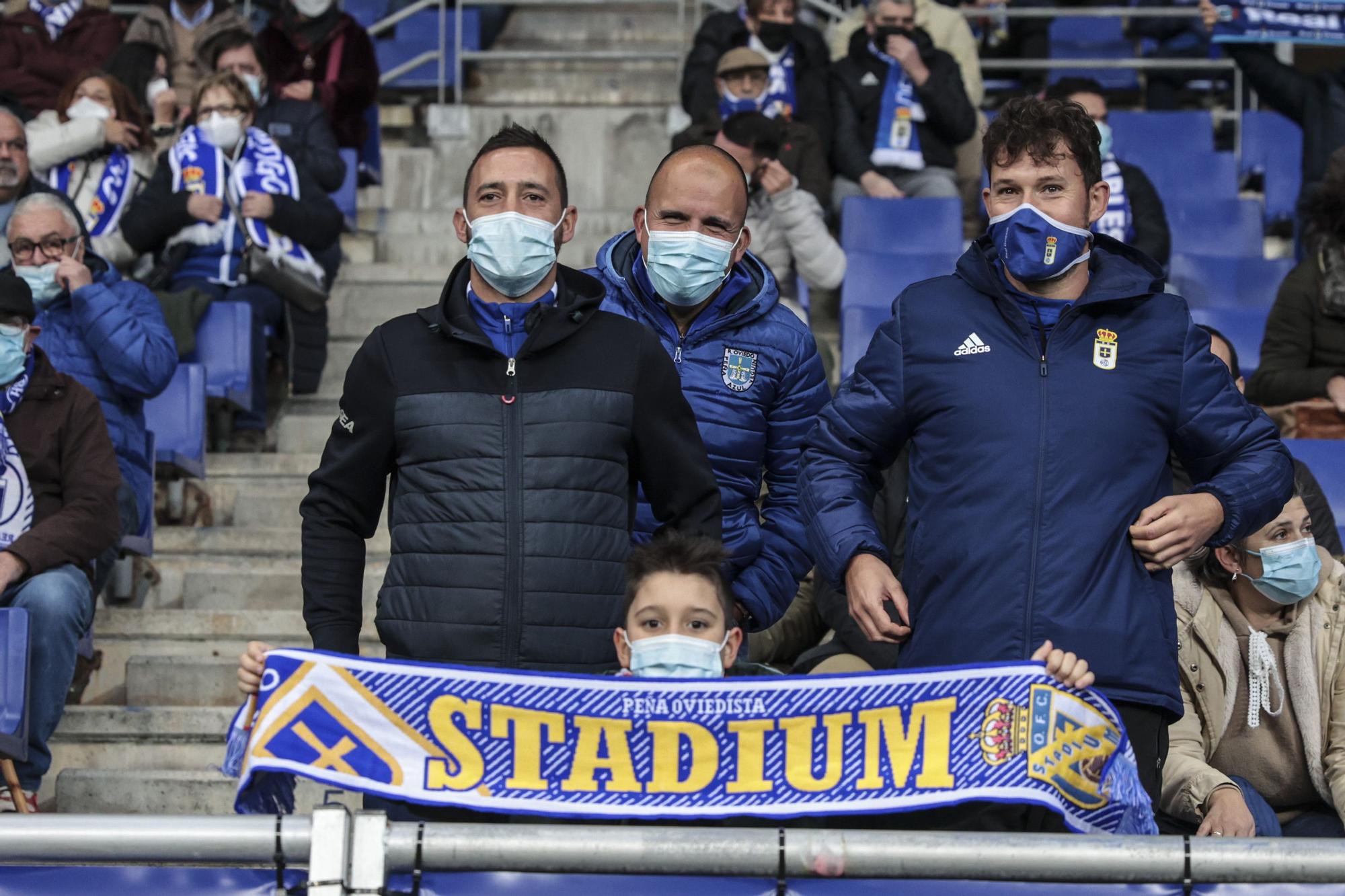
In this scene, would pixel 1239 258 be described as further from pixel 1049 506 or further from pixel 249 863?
pixel 249 863

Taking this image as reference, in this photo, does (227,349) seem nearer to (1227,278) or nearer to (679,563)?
(679,563)

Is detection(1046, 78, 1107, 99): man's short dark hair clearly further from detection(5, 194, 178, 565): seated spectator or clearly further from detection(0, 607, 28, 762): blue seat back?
detection(0, 607, 28, 762): blue seat back

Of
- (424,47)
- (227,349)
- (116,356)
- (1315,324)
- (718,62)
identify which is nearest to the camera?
(116,356)

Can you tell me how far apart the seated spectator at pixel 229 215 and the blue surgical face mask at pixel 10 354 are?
5.90 feet

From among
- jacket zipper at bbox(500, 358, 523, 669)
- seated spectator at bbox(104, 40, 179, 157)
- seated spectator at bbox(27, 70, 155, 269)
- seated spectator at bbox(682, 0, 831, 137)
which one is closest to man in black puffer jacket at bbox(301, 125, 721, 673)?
jacket zipper at bbox(500, 358, 523, 669)

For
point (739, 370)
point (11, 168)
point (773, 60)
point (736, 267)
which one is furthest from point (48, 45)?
point (739, 370)

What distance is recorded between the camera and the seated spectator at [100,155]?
7000mm

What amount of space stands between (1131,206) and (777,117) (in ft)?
4.98

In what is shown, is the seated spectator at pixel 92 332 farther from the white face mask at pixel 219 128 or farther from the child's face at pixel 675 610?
the child's face at pixel 675 610

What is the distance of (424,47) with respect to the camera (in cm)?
988

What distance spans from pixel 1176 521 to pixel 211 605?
376 centimetres

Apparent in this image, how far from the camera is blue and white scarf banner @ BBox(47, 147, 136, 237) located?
706cm

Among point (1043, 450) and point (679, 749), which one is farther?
point (1043, 450)

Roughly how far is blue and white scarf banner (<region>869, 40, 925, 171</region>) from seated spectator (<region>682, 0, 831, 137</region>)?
23 cm
